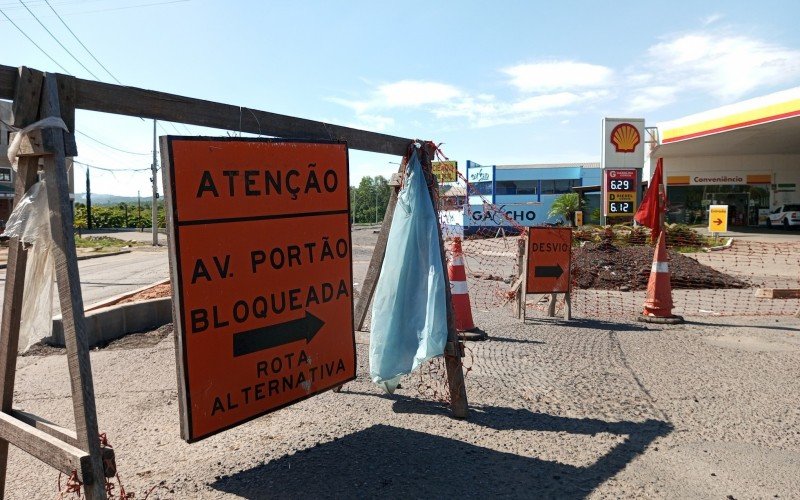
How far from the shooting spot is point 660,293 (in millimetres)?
9609

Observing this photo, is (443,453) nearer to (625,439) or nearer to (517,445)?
(517,445)

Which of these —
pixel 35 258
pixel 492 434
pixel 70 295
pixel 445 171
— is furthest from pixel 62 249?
pixel 445 171

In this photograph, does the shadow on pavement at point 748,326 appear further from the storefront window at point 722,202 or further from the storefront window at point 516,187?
the storefront window at point 516,187

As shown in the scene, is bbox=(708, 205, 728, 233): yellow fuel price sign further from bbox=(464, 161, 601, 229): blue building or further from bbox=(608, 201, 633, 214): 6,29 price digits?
bbox=(464, 161, 601, 229): blue building

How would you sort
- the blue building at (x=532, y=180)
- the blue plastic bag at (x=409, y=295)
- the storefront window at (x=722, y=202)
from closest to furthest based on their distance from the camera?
the blue plastic bag at (x=409, y=295)
the storefront window at (x=722, y=202)
the blue building at (x=532, y=180)

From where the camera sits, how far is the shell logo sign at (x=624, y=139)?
33.0 m

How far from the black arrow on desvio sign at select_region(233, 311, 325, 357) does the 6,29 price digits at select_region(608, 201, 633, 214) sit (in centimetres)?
2970

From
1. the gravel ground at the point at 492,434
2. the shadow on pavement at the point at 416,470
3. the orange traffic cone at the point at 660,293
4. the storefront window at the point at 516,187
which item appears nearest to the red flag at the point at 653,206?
the orange traffic cone at the point at 660,293

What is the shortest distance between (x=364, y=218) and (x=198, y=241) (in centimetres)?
8898

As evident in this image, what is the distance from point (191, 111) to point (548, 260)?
Result: 7.08m

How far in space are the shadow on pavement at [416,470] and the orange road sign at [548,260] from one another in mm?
4818

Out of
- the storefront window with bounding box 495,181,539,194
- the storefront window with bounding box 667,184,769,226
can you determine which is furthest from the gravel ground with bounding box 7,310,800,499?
the storefront window with bounding box 495,181,539,194

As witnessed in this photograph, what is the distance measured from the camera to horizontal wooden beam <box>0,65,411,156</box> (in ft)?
9.84

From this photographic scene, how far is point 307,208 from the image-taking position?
3.92 m
